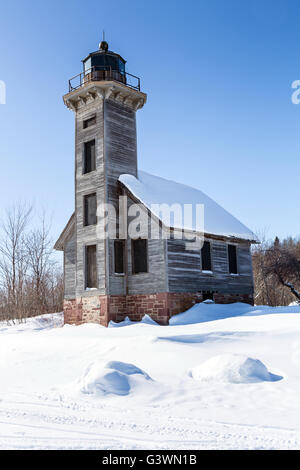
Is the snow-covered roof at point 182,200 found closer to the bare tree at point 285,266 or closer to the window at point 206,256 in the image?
the window at point 206,256

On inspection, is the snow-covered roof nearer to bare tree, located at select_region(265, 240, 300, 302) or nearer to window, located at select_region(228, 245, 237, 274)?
window, located at select_region(228, 245, 237, 274)

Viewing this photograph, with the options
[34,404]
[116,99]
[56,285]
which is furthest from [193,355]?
[56,285]

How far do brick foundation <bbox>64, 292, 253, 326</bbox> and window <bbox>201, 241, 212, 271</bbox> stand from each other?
1.65 m

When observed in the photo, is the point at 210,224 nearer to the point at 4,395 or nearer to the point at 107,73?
the point at 107,73

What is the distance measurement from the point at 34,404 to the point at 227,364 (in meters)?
3.57

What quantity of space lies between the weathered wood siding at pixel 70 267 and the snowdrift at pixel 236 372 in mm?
13501

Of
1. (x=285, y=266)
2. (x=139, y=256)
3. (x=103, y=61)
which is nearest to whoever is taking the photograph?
(x=139, y=256)

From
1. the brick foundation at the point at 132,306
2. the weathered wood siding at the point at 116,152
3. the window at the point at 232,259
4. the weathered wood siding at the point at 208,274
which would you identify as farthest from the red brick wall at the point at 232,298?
the weathered wood siding at the point at 116,152

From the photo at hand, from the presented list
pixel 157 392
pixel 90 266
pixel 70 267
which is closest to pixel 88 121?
pixel 90 266

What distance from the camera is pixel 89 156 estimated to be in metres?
20.8

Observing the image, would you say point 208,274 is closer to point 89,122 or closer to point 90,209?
point 90,209

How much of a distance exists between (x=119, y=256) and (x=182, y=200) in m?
5.13

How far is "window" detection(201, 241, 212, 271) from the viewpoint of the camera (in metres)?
20.4

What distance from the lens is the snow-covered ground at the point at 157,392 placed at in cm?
471
